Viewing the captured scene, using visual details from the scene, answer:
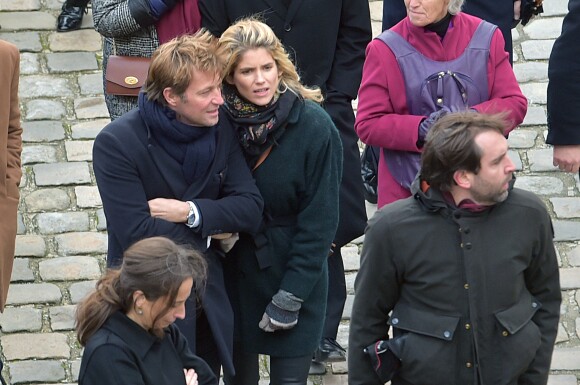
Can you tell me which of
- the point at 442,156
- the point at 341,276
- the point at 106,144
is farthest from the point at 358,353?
the point at 341,276

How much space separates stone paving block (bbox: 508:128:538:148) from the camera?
829 cm

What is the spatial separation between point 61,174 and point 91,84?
112 cm

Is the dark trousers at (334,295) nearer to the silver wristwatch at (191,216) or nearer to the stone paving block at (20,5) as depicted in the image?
the silver wristwatch at (191,216)

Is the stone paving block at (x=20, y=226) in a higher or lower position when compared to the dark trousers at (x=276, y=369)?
higher

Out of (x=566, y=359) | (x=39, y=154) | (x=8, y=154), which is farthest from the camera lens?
(x=39, y=154)

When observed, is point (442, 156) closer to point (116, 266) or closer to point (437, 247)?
point (437, 247)

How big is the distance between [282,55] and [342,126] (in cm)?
115

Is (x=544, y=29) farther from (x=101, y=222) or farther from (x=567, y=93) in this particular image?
(x=567, y=93)

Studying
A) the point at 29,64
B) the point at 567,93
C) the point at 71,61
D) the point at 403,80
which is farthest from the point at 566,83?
the point at 29,64

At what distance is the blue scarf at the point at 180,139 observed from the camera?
479cm

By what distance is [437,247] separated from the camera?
4.36m

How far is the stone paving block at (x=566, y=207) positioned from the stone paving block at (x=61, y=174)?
2932mm

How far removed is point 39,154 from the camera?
812 cm

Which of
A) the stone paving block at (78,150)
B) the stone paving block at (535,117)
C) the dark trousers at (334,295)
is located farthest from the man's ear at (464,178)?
the stone paving block at (535,117)
